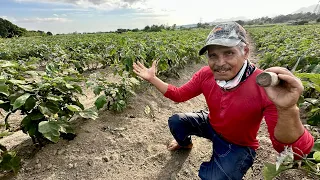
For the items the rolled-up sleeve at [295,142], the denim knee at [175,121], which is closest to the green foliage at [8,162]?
the denim knee at [175,121]

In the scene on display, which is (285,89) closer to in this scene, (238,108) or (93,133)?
(238,108)

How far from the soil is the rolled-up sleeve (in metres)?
0.86

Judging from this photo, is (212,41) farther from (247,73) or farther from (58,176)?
(58,176)

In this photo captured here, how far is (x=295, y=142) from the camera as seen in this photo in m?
1.36

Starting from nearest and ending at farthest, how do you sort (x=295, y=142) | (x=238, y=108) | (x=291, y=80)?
(x=291, y=80) < (x=295, y=142) < (x=238, y=108)

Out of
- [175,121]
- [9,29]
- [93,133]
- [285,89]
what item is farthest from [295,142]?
[9,29]

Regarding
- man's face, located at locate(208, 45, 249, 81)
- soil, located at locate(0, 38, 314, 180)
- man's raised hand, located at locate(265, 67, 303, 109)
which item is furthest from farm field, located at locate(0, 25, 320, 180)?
man's face, located at locate(208, 45, 249, 81)

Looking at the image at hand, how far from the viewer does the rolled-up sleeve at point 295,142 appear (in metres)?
1.35

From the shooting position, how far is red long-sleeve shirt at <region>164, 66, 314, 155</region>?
173 centimetres

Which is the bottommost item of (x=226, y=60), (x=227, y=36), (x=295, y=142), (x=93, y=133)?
(x=93, y=133)

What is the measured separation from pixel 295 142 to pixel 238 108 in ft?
1.74

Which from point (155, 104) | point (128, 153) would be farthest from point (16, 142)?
point (155, 104)

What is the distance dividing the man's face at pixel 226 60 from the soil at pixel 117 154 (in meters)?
1.10

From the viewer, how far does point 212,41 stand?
1735 millimetres
